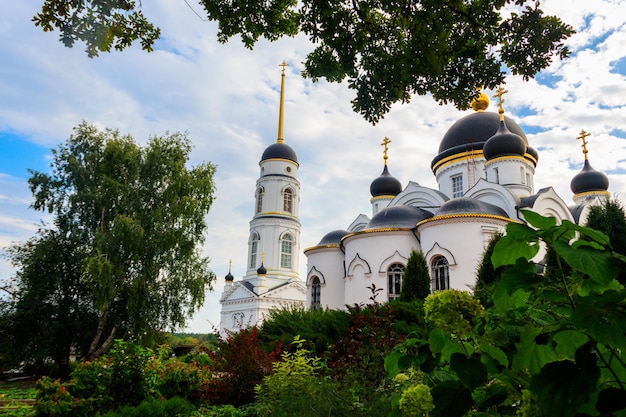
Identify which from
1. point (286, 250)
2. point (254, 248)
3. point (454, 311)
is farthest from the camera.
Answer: point (286, 250)

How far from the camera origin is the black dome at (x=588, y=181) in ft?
92.8

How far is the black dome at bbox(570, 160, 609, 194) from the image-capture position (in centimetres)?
2828

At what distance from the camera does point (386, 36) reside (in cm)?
538

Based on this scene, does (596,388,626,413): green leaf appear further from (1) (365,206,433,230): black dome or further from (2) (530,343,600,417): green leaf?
(1) (365,206,433,230): black dome

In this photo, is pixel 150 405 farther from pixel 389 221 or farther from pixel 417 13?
pixel 389 221

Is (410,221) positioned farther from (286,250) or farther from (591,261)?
(591,261)

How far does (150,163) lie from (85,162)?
2.50m

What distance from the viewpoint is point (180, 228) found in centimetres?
1777

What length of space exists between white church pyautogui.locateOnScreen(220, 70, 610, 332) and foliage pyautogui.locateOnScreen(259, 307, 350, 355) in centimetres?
130

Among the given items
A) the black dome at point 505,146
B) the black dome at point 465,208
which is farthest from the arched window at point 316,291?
the black dome at point 505,146

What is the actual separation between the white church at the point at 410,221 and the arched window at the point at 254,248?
0.26 ft

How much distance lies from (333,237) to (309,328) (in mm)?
12701

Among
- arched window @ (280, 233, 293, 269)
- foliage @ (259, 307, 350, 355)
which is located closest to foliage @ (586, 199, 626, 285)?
foliage @ (259, 307, 350, 355)

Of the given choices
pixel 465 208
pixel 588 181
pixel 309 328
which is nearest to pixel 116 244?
pixel 309 328
